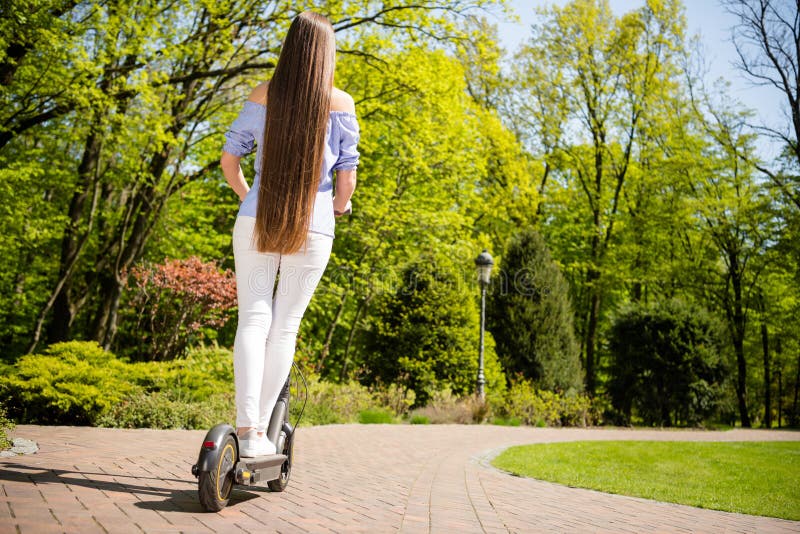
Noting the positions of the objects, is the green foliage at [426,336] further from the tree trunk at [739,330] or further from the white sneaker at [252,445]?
the tree trunk at [739,330]

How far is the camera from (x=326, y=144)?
307 centimetres

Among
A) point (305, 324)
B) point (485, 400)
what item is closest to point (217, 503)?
point (485, 400)

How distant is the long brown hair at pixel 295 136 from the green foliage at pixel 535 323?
552 inches

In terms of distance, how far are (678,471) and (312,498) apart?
569cm

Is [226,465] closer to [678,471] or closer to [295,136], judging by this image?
[295,136]

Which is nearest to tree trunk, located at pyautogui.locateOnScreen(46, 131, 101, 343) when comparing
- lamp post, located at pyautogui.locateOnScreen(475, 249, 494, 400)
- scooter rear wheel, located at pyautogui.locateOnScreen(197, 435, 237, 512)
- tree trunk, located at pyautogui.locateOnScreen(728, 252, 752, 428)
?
lamp post, located at pyautogui.locateOnScreen(475, 249, 494, 400)

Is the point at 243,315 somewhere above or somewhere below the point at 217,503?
above

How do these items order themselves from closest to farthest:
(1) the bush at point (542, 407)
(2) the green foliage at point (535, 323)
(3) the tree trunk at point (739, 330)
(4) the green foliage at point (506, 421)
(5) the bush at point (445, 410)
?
1. (5) the bush at point (445, 410)
2. (4) the green foliage at point (506, 421)
3. (1) the bush at point (542, 407)
4. (2) the green foliage at point (535, 323)
5. (3) the tree trunk at point (739, 330)

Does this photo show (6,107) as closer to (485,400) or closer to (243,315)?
(243,315)

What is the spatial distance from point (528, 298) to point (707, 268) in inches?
371

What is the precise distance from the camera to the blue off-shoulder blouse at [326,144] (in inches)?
119

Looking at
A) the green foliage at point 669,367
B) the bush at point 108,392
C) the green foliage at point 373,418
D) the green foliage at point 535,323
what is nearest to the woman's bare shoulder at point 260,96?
the bush at point 108,392

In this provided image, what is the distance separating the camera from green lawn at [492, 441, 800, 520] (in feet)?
17.2

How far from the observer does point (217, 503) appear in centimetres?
262
